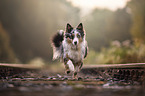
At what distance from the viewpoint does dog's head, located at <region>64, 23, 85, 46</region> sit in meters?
7.72

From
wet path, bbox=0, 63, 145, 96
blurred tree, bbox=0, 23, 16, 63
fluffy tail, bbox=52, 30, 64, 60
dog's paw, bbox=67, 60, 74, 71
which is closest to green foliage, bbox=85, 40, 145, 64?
fluffy tail, bbox=52, 30, 64, 60

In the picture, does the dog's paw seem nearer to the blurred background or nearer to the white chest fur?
the white chest fur

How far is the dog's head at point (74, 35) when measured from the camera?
25.3 ft

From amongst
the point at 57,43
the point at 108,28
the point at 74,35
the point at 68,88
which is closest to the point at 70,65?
the point at 74,35

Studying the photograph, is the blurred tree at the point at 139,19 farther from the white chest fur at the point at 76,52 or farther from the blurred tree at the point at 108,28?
the white chest fur at the point at 76,52

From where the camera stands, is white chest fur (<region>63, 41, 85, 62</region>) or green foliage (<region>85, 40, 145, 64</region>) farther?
green foliage (<region>85, 40, 145, 64</region>)

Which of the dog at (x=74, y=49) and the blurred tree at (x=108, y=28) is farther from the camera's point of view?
the blurred tree at (x=108, y=28)

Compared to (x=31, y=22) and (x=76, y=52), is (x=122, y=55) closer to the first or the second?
(x=76, y=52)

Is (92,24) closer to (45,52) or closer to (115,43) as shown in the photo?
(45,52)

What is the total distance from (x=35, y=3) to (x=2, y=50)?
752cm

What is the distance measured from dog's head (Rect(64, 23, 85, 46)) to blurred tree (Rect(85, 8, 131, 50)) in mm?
12642

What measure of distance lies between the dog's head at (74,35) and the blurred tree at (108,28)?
12.6m

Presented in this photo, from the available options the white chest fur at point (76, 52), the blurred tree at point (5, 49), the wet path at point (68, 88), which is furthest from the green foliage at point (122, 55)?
the blurred tree at point (5, 49)

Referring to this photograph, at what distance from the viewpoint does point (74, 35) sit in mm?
7734
